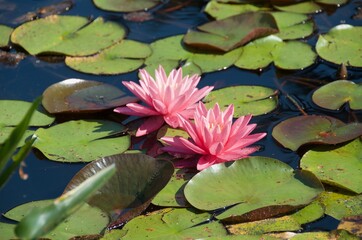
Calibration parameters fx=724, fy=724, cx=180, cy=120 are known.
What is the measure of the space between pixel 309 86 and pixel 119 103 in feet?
3.19

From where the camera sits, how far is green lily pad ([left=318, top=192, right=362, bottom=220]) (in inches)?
107

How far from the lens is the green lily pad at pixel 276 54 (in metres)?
3.84

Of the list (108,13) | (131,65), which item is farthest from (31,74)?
(108,13)

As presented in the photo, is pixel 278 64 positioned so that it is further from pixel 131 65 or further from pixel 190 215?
pixel 190 215

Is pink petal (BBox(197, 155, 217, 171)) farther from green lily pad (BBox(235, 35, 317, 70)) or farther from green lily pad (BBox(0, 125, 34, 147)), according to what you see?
green lily pad (BBox(235, 35, 317, 70))

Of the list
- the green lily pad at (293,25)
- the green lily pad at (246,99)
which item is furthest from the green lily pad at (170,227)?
the green lily pad at (293,25)

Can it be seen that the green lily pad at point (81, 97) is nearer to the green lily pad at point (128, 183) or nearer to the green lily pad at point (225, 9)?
the green lily pad at point (128, 183)

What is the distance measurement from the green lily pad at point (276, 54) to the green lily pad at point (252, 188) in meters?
1.03

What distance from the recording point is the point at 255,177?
2.88 metres

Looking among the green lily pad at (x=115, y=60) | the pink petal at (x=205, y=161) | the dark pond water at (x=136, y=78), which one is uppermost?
the pink petal at (x=205, y=161)

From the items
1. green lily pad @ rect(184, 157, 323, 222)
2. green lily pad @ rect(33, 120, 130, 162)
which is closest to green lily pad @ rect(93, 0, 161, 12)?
green lily pad @ rect(33, 120, 130, 162)

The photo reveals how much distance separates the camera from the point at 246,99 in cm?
349

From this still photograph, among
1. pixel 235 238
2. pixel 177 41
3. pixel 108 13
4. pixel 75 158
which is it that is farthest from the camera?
pixel 108 13

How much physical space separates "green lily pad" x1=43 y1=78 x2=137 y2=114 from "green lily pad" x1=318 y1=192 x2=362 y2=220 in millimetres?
1102
